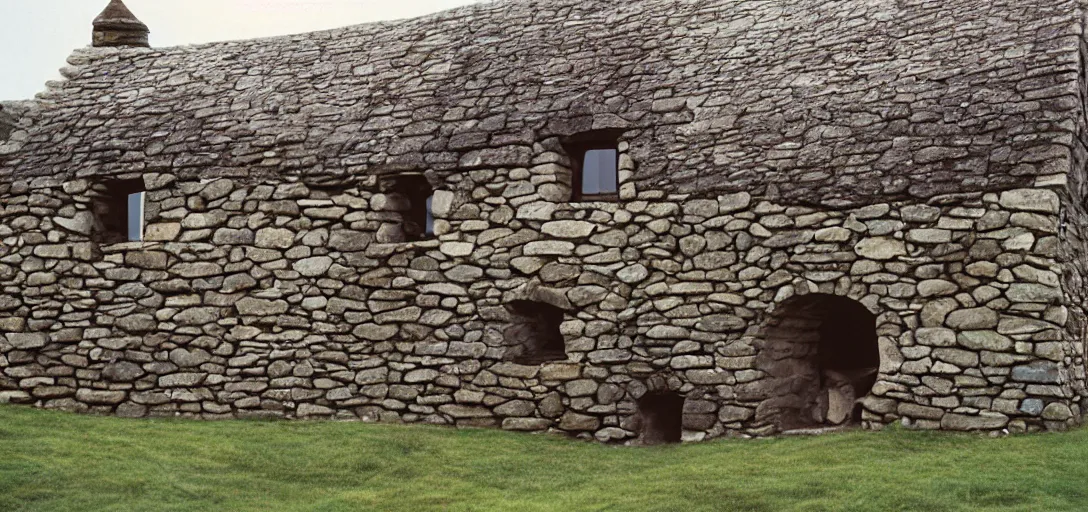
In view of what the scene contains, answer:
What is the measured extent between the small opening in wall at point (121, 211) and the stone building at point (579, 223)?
0.03 metres

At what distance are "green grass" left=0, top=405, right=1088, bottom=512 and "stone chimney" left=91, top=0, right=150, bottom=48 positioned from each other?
6.81 metres

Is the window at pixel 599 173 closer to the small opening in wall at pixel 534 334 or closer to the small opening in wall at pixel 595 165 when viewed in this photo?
the small opening in wall at pixel 595 165

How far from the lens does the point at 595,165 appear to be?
1327cm

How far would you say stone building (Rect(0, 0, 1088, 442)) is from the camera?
11.2 meters

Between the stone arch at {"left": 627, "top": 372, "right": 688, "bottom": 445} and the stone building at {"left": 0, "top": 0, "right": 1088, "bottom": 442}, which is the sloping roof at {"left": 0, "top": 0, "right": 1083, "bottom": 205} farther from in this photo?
the stone arch at {"left": 627, "top": 372, "right": 688, "bottom": 445}

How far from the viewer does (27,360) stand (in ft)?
47.8

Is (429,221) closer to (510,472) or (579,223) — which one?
(579,223)

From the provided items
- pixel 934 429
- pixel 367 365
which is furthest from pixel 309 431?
pixel 934 429

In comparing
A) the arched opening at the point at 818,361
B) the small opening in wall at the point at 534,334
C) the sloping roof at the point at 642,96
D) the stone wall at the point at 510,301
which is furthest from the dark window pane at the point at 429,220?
the arched opening at the point at 818,361

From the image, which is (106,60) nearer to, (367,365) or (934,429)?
(367,365)

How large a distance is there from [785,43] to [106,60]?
30.2ft

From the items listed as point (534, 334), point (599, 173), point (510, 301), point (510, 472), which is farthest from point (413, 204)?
point (510, 472)

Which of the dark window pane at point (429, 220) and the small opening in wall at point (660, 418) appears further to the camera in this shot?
the dark window pane at point (429, 220)

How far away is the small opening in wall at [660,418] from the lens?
1237 centimetres
